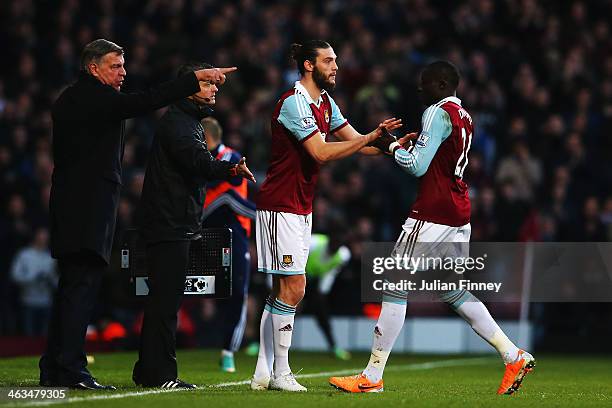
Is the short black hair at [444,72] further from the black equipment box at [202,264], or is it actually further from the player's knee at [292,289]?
the black equipment box at [202,264]

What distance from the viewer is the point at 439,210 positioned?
828 centimetres

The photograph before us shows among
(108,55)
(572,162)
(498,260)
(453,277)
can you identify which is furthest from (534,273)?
(108,55)

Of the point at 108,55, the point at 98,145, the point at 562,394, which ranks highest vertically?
the point at 108,55

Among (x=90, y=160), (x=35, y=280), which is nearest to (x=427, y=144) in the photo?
(x=90, y=160)

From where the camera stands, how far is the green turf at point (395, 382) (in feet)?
24.8

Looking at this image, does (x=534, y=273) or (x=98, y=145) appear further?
(x=534, y=273)

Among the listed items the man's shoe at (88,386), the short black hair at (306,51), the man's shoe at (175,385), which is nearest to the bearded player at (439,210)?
the short black hair at (306,51)

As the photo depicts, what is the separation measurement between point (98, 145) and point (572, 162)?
35.7ft

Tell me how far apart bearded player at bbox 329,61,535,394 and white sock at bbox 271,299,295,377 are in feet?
1.25

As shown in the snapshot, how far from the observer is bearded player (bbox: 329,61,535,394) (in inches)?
324

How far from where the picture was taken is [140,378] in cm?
843

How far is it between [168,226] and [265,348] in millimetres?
1126

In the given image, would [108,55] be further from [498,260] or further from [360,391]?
[498,260]

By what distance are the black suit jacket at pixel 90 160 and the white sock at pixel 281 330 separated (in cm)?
122
